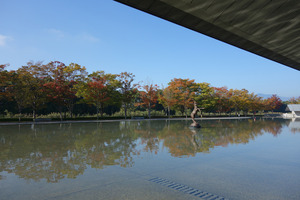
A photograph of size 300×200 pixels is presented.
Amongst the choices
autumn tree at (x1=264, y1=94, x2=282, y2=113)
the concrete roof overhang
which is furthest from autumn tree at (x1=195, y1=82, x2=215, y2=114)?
the concrete roof overhang

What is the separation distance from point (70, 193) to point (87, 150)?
210 inches

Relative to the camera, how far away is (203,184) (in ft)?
17.7

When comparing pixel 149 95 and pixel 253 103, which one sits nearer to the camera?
pixel 149 95

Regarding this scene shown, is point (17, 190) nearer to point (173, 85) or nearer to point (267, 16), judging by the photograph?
point (267, 16)

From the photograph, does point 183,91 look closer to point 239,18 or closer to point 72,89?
point 72,89

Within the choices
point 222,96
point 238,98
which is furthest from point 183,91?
point 238,98

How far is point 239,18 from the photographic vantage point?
4855 mm

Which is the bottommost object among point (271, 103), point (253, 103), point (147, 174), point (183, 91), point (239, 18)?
point (147, 174)

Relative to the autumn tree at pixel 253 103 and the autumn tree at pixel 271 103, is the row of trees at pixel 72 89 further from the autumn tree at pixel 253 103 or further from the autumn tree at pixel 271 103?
the autumn tree at pixel 271 103

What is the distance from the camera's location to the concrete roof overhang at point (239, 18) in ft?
13.9

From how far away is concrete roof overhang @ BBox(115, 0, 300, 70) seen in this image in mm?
4234

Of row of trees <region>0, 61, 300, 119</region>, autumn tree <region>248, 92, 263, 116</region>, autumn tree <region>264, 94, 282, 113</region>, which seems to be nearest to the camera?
row of trees <region>0, 61, 300, 119</region>

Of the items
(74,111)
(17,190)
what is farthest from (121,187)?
(74,111)

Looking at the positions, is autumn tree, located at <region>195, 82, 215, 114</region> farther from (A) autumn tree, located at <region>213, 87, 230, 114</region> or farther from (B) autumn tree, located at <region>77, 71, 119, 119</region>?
(B) autumn tree, located at <region>77, 71, 119, 119</region>
